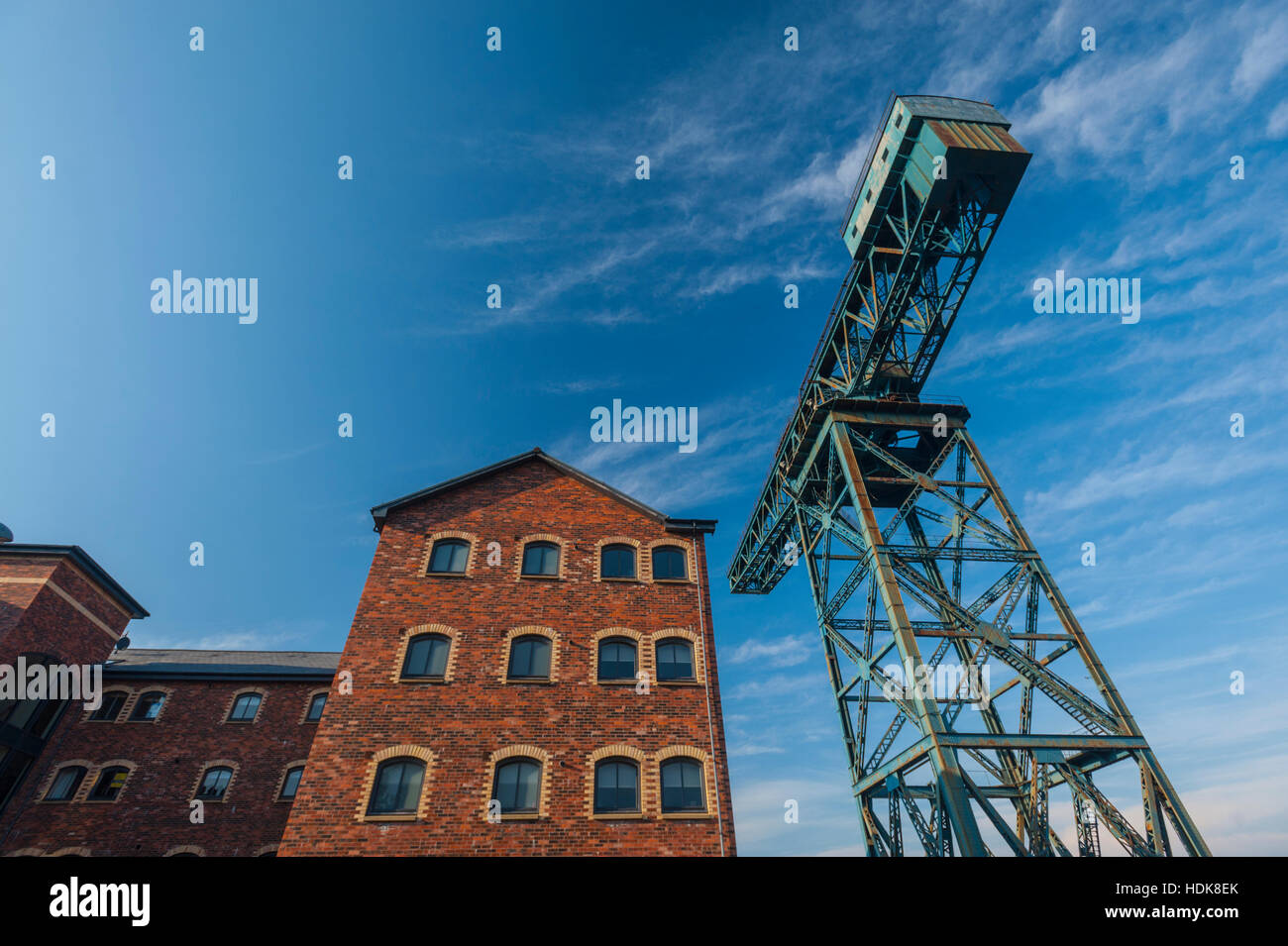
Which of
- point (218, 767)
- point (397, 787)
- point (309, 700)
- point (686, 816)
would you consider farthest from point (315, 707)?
point (686, 816)

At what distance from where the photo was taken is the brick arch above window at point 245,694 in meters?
20.5

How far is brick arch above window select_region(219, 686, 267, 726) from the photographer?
2053 centimetres

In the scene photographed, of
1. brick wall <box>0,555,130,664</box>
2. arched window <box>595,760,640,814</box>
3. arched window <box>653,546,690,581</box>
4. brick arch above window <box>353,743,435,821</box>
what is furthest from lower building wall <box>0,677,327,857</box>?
arched window <box>653,546,690,581</box>

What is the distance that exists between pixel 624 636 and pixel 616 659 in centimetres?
60

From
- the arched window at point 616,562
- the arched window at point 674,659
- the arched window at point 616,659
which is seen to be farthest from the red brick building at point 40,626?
the arched window at point 674,659

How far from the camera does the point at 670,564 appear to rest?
17297 mm

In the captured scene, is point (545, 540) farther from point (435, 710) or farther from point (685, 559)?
point (435, 710)

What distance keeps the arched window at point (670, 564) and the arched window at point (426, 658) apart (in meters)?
5.72

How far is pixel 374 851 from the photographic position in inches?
472

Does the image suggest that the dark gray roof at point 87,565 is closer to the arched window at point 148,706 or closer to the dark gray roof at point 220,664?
the dark gray roof at point 220,664
